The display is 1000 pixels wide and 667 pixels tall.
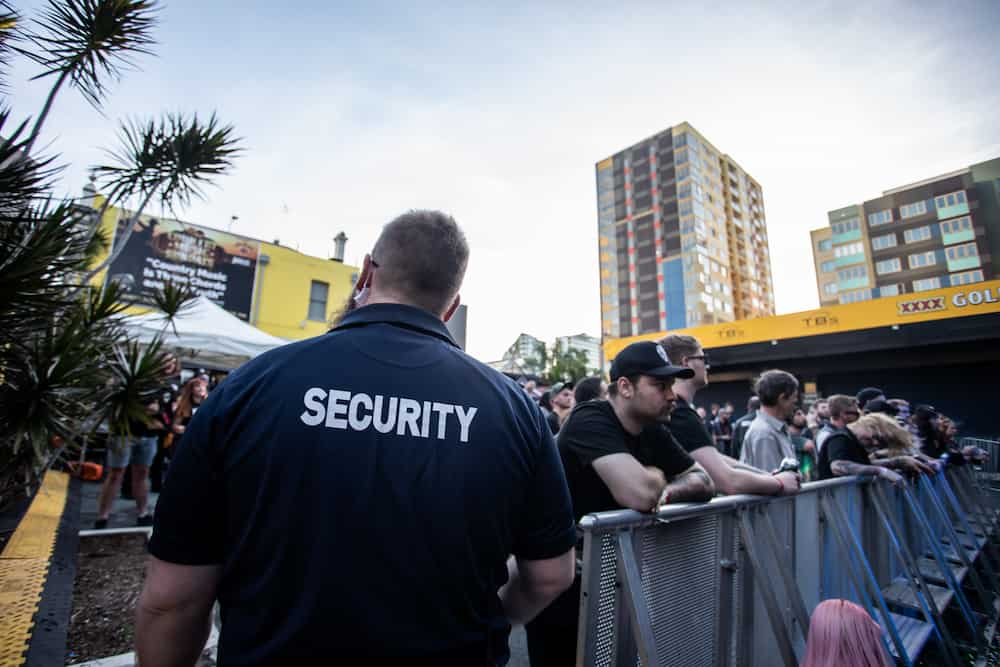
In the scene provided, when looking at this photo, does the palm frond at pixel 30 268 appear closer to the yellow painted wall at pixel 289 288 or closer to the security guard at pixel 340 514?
the security guard at pixel 340 514

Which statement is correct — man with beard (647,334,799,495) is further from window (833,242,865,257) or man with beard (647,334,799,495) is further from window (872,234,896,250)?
window (833,242,865,257)

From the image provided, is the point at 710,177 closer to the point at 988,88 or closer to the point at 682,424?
the point at 988,88

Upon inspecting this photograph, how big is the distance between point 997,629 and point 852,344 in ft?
50.2

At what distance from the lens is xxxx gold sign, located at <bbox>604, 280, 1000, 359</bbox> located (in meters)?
14.6

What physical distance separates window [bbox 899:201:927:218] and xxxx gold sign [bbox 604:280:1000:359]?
54430mm

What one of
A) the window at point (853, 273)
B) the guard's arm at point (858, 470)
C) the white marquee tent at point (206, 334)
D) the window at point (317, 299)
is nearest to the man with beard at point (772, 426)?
the guard's arm at point (858, 470)

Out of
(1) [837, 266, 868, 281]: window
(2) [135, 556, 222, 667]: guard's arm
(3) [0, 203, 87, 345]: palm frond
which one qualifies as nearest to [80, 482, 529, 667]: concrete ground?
(3) [0, 203, 87, 345]: palm frond

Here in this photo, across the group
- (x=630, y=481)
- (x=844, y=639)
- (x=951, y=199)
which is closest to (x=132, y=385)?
(x=630, y=481)

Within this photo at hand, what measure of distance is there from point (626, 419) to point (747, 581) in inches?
48.1

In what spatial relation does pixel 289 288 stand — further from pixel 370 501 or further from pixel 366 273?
pixel 370 501

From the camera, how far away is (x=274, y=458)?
957 millimetres

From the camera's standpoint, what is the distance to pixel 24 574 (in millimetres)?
3094

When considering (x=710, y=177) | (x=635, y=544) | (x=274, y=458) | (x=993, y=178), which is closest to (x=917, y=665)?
(x=635, y=544)

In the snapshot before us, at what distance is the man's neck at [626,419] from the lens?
2.34 metres
